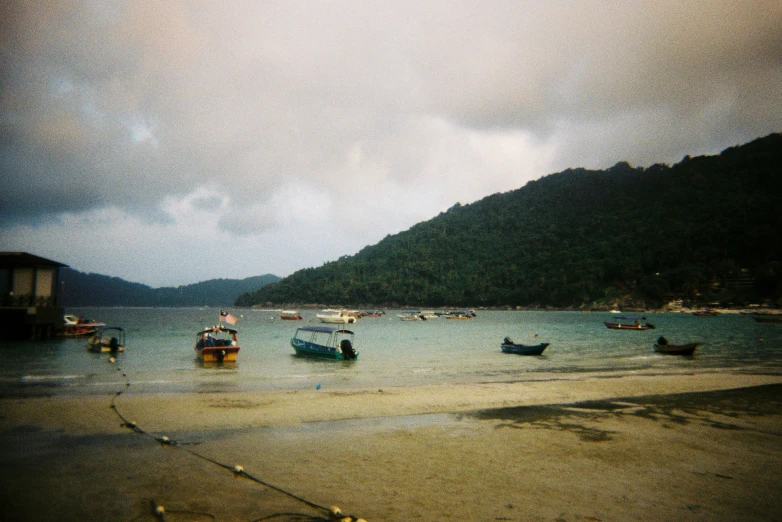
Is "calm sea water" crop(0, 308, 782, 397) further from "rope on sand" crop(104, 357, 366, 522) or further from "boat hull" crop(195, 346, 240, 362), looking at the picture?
"rope on sand" crop(104, 357, 366, 522)

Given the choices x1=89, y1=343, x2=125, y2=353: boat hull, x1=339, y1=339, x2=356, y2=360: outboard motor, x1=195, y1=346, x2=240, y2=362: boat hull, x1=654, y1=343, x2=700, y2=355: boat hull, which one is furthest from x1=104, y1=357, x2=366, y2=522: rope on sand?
x1=654, y1=343, x2=700, y2=355: boat hull

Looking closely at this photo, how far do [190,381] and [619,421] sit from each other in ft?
74.1

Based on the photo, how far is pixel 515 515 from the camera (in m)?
7.95

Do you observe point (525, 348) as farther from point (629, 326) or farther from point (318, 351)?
point (629, 326)

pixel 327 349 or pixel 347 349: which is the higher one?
pixel 347 349

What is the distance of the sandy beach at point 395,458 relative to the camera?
8258 millimetres

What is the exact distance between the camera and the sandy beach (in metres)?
8.26

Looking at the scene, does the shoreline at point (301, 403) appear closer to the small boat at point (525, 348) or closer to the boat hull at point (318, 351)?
the boat hull at point (318, 351)

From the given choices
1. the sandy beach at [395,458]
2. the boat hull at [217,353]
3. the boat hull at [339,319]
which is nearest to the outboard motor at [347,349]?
the boat hull at [217,353]

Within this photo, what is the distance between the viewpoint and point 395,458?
11.5 meters

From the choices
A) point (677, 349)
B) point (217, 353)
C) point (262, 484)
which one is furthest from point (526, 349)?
point (262, 484)

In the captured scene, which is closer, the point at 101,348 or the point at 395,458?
the point at 395,458

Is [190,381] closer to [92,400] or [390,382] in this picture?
[92,400]

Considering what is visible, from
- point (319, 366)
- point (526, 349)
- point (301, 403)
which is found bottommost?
point (319, 366)
